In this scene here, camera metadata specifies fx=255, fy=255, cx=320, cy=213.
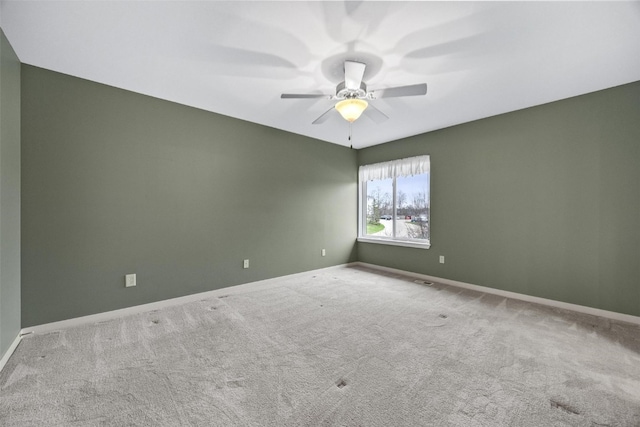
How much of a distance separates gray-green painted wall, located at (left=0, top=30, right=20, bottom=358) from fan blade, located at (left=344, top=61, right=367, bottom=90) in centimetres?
256

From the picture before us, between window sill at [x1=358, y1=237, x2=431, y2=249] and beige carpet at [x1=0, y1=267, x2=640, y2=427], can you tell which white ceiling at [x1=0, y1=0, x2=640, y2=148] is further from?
beige carpet at [x1=0, y1=267, x2=640, y2=427]

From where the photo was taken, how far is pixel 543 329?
95.7 inches

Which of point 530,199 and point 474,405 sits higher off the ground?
point 530,199

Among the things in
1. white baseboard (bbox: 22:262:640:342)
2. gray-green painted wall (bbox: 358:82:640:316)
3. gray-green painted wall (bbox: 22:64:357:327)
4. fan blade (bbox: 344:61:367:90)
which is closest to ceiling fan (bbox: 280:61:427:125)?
fan blade (bbox: 344:61:367:90)

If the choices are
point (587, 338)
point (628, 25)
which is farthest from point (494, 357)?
point (628, 25)

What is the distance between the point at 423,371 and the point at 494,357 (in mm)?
635

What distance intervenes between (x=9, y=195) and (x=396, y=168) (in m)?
4.67

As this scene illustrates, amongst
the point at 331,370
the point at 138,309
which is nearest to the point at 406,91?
the point at 331,370

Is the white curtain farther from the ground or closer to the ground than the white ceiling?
closer to the ground

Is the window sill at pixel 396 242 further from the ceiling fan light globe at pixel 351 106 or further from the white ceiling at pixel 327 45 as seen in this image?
the ceiling fan light globe at pixel 351 106

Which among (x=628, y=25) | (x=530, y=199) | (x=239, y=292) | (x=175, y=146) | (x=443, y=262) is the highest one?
(x=628, y=25)

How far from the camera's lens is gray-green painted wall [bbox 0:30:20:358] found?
187cm

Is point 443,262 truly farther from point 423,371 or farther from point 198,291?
point 198,291

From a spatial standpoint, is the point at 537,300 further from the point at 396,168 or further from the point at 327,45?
the point at 327,45
